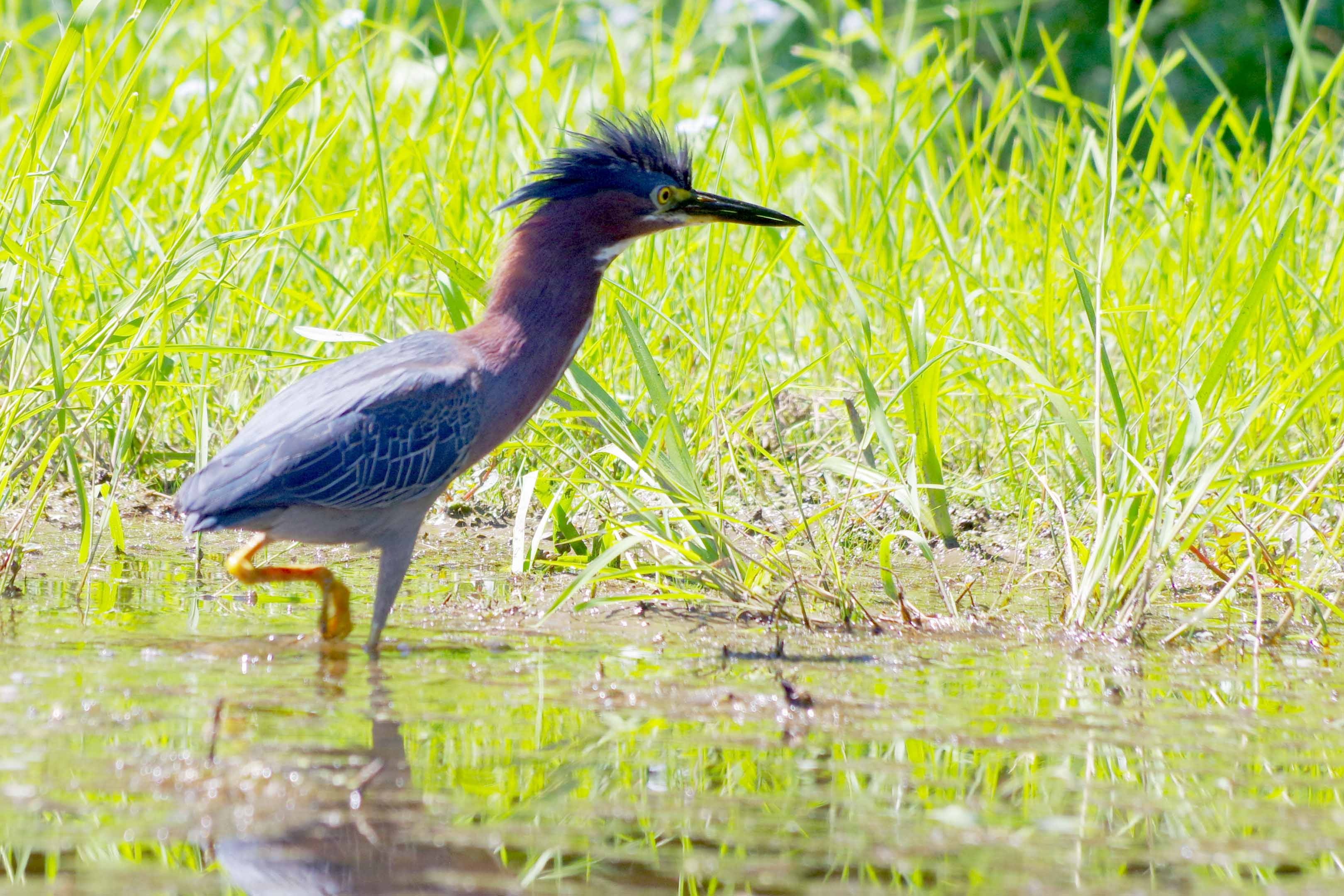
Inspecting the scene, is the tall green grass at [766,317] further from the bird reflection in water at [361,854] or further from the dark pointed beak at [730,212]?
the bird reflection in water at [361,854]

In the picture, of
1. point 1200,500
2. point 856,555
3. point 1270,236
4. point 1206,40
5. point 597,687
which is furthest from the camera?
point 1206,40

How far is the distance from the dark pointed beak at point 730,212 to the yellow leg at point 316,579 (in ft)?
5.49

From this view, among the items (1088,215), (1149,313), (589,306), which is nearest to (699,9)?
(1088,215)

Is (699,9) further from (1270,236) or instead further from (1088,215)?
(1270,236)

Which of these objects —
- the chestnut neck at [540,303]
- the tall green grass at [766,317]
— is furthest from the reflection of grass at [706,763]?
the chestnut neck at [540,303]

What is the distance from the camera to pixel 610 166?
15.7 ft

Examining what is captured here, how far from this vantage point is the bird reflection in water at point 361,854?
2225mm

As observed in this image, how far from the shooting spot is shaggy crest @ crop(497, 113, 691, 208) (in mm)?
4734

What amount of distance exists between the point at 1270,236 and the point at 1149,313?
56 centimetres

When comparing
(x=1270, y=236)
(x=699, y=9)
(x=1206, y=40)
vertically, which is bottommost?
(x=1270, y=236)

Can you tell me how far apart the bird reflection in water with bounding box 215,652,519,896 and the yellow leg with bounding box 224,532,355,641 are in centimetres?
132

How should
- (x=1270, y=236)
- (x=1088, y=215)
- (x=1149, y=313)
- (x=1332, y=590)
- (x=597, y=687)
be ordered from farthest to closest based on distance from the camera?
1. (x=1088, y=215)
2. (x=1149, y=313)
3. (x=1270, y=236)
4. (x=1332, y=590)
5. (x=597, y=687)

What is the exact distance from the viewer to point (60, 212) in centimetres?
579

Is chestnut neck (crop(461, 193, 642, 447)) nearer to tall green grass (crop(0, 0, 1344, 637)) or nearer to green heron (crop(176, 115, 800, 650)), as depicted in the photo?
green heron (crop(176, 115, 800, 650))
